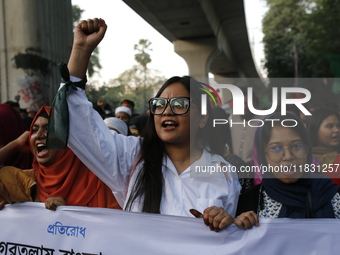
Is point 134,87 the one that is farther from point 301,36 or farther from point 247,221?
point 247,221

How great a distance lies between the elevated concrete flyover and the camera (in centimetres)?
1472

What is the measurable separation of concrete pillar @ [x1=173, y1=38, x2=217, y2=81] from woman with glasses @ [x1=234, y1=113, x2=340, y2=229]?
1944cm

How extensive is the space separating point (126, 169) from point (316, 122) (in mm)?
1868

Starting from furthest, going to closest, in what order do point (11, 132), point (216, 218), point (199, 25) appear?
point (199, 25), point (11, 132), point (216, 218)

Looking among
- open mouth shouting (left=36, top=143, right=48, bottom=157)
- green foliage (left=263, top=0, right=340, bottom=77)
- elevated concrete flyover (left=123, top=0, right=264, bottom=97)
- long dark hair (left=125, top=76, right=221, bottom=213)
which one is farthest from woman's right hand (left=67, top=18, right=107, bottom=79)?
green foliage (left=263, top=0, right=340, bottom=77)

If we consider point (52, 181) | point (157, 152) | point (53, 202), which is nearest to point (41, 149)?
point (52, 181)

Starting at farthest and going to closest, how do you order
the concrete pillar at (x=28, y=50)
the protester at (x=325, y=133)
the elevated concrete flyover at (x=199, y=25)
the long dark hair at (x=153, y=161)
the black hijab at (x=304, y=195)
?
the elevated concrete flyover at (x=199, y=25)
the concrete pillar at (x=28, y=50)
the protester at (x=325, y=133)
the long dark hair at (x=153, y=161)
the black hijab at (x=304, y=195)

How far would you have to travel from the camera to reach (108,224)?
2141mm

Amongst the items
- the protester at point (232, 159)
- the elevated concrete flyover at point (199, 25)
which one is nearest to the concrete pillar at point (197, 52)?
the elevated concrete flyover at point (199, 25)

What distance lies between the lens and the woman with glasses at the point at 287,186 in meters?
1.94

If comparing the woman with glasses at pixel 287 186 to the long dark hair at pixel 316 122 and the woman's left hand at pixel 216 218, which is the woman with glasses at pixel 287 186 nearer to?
the woman's left hand at pixel 216 218

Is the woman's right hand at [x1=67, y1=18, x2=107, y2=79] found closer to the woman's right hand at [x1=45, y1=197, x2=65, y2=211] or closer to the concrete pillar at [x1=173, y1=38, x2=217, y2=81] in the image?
the woman's right hand at [x1=45, y1=197, x2=65, y2=211]

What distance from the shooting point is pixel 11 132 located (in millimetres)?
2961

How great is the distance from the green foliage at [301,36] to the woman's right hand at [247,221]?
71.5ft
